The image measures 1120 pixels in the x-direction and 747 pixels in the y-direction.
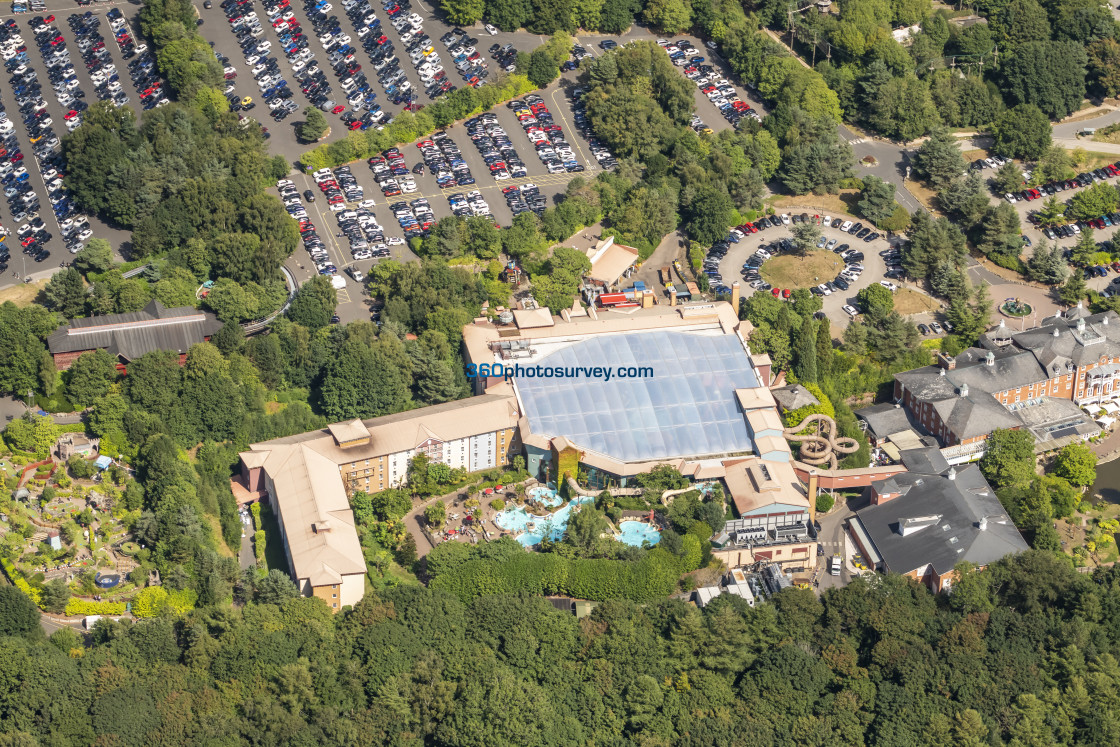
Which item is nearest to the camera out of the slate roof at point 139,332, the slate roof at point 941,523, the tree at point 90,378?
the slate roof at point 941,523

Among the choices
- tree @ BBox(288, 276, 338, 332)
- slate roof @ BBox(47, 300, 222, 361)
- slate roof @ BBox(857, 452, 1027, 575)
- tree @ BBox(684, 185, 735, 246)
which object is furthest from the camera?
tree @ BBox(684, 185, 735, 246)

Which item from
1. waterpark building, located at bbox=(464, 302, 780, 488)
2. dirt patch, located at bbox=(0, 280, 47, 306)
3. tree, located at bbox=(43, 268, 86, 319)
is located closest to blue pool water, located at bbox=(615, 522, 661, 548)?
waterpark building, located at bbox=(464, 302, 780, 488)

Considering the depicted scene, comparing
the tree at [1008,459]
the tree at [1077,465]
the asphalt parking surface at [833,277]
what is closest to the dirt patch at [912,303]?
the asphalt parking surface at [833,277]

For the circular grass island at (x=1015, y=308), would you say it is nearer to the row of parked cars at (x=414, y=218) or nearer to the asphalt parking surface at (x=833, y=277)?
the asphalt parking surface at (x=833, y=277)

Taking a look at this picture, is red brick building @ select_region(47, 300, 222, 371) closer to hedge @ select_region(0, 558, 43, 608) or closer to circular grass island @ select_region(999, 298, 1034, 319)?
hedge @ select_region(0, 558, 43, 608)

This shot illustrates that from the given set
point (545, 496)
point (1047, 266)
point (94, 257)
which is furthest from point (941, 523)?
point (94, 257)

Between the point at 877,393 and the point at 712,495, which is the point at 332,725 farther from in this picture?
the point at 877,393
